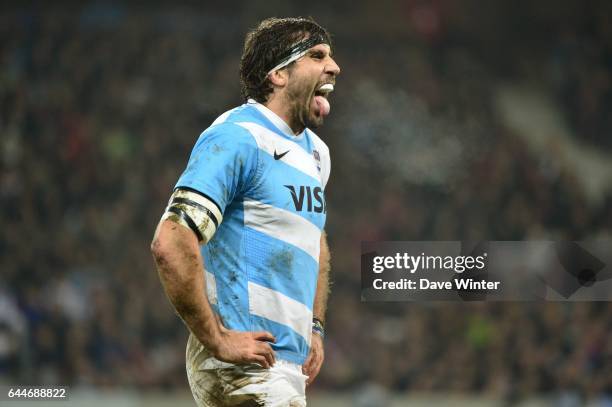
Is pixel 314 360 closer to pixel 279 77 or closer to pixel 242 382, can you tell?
pixel 242 382

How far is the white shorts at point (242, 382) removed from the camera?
10.0 ft

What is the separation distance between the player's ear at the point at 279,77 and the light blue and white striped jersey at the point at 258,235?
0.17 m

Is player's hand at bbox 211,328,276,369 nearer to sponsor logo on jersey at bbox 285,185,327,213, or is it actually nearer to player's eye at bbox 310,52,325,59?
sponsor logo on jersey at bbox 285,185,327,213

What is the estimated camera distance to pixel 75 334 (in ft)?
34.5

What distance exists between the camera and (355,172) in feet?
40.5

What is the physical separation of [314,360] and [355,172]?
29.4 feet

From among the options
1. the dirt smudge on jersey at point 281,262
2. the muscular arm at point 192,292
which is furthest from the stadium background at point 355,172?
the muscular arm at point 192,292

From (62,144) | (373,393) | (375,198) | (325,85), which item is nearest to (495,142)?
(375,198)

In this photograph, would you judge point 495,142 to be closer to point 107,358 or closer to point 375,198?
point 375,198

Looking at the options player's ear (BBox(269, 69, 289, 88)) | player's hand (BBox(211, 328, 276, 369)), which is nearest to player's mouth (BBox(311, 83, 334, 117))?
player's ear (BBox(269, 69, 289, 88))

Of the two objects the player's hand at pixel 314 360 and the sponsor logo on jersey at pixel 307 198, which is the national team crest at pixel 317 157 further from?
the player's hand at pixel 314 360

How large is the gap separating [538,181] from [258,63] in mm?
9062

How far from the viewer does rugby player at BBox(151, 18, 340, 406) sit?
9.59 ft

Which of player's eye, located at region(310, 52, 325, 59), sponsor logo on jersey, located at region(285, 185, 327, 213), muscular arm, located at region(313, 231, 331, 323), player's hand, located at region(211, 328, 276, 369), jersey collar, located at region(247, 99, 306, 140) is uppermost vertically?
player's eye, located at region(310, 52, 325, 59)
